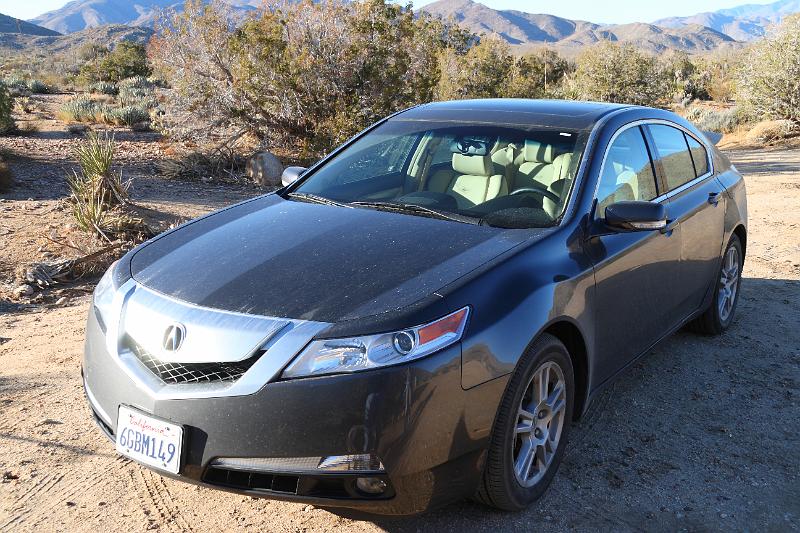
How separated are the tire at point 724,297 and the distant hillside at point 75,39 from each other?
73.5m

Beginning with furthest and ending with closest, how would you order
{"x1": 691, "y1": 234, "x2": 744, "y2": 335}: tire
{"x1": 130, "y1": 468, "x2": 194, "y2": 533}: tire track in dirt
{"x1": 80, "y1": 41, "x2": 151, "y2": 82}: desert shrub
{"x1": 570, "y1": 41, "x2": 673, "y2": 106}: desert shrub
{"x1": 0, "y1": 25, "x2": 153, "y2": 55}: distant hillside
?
{"x1": 0, "y1": 25, "x2": 153, "y2": 55}: distant hillside, {"x1": 80, "y1": 41, "x2": 151, "y2": 82}: desert shrub, {"x1": 570, "y1": 41, "x2": 673, "y2": 106}: desert shrub, {"x1": 691, "y1": 234, "x2": 744, "y2": 335}: tire, {"x1": 130, "y1": 468, "x2": 194, "y2": 533}: tire track in dirt

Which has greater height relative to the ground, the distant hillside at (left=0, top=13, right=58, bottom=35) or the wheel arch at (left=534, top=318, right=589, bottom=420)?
the wheel arch at (left=534, top=318, right=589, bottom=420)

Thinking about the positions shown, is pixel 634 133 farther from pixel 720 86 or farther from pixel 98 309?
pixel 720 86

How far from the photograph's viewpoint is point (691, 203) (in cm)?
467

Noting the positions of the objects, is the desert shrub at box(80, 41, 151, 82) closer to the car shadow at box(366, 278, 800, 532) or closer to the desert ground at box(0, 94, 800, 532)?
the desert ground at box(0, 94, 800, 532)

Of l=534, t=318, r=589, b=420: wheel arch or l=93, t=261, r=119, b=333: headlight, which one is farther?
l=534, t=318, r=589, b=420: wheel arch

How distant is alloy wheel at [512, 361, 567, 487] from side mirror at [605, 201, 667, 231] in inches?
32.2

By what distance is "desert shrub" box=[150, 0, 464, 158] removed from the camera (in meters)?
13.4

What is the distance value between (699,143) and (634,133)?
45.2 inches

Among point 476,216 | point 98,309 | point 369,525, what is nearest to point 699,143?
point 476,216

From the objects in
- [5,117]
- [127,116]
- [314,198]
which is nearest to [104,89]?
[127,116]

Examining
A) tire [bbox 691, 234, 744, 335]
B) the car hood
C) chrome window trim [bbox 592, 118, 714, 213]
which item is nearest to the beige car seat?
the car hood

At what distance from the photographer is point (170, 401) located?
2.67m

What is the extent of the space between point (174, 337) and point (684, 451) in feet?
8.26
